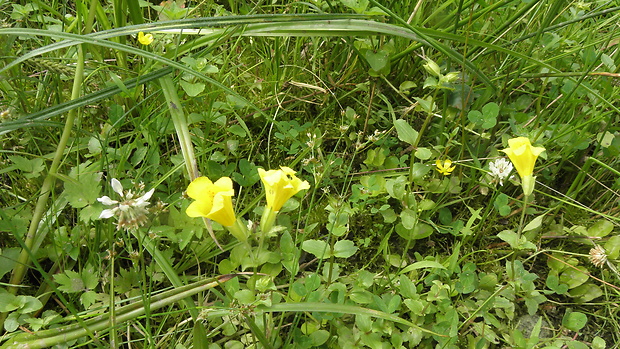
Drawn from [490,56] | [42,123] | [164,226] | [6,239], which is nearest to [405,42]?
[490,56]

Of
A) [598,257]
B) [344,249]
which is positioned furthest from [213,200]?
[598,257]

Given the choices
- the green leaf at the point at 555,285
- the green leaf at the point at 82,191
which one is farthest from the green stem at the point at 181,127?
the green leaf at the point at 555,285

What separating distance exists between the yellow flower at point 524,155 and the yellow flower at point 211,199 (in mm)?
739

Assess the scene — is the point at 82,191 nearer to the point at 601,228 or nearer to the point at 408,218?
the point at 408,218

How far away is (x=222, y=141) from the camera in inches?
69.2

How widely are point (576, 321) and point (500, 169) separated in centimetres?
53

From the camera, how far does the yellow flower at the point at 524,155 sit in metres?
1.14

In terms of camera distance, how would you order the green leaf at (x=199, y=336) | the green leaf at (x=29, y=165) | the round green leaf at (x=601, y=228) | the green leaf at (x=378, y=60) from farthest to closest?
the green leaf at (x=378, y=60) → the round green leaf at (x=601, y=228) → the green leaf at (x=29, y=165) → the green leaf at (x=199, y=336)

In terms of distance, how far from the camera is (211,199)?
0.96 meters

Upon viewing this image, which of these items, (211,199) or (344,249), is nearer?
(211,199)

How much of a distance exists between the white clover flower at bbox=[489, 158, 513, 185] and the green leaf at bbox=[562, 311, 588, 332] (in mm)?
468

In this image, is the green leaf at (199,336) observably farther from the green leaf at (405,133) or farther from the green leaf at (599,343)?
the green leaf at (599,343)

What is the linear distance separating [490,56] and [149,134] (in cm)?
147

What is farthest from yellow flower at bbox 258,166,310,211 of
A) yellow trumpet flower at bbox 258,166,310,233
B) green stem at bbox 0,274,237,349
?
green stem at bbox 0,274,237,349
